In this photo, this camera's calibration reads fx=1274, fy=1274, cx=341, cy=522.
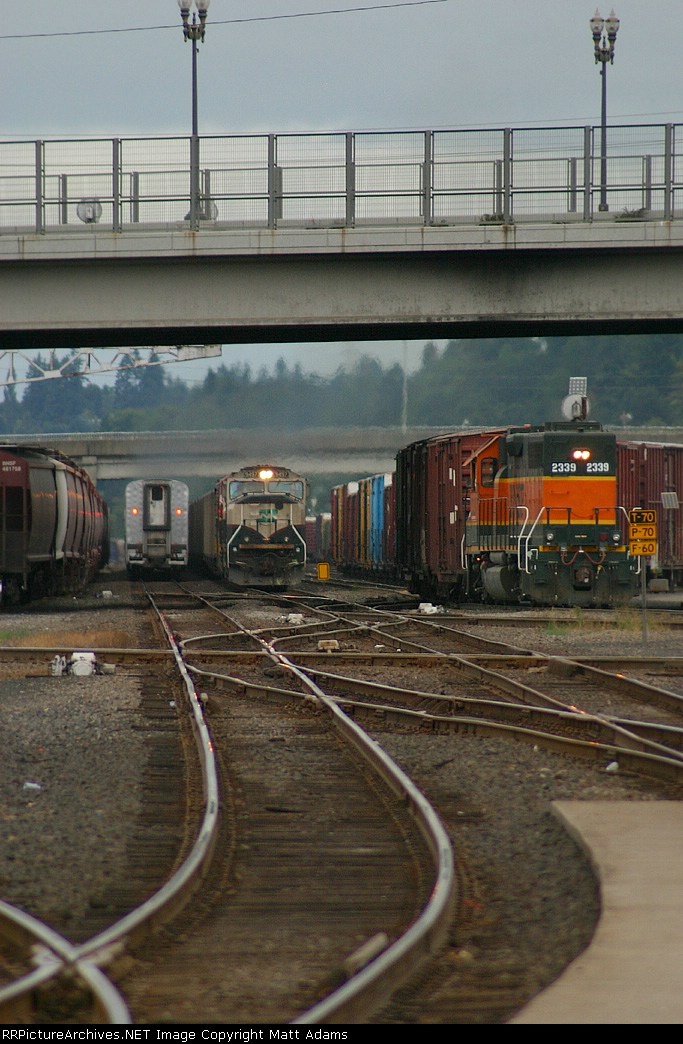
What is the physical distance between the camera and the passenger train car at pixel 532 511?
2420 cm

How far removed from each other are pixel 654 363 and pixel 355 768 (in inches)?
3605

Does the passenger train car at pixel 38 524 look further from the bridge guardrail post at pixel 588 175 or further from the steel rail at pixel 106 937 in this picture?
the steel rail at pixel 106 937

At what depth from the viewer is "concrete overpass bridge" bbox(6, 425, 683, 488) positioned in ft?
214

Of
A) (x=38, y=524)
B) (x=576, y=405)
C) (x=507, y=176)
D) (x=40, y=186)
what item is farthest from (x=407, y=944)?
(x=576, y=405)

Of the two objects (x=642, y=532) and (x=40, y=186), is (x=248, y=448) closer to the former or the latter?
(x=40, y=186)

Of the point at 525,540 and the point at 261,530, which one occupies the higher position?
the point at 525,540

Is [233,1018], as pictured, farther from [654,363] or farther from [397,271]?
[654,363]

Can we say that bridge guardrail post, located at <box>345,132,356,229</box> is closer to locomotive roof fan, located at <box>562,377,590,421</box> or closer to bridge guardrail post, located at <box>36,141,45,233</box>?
bridge guardrail post, located at <box>36,141,45,233</box>

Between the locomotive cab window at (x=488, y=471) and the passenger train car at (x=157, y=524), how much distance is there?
26.5 metres

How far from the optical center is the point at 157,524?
168ft

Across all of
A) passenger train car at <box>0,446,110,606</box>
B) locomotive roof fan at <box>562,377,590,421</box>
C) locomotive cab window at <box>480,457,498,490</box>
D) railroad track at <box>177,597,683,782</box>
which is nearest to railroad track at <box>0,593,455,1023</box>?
railroad track at <box>177,597,683,782</box>

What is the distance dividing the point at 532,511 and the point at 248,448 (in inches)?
1640

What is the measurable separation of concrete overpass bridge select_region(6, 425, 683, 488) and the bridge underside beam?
40917mm

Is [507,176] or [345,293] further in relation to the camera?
[345,293]
